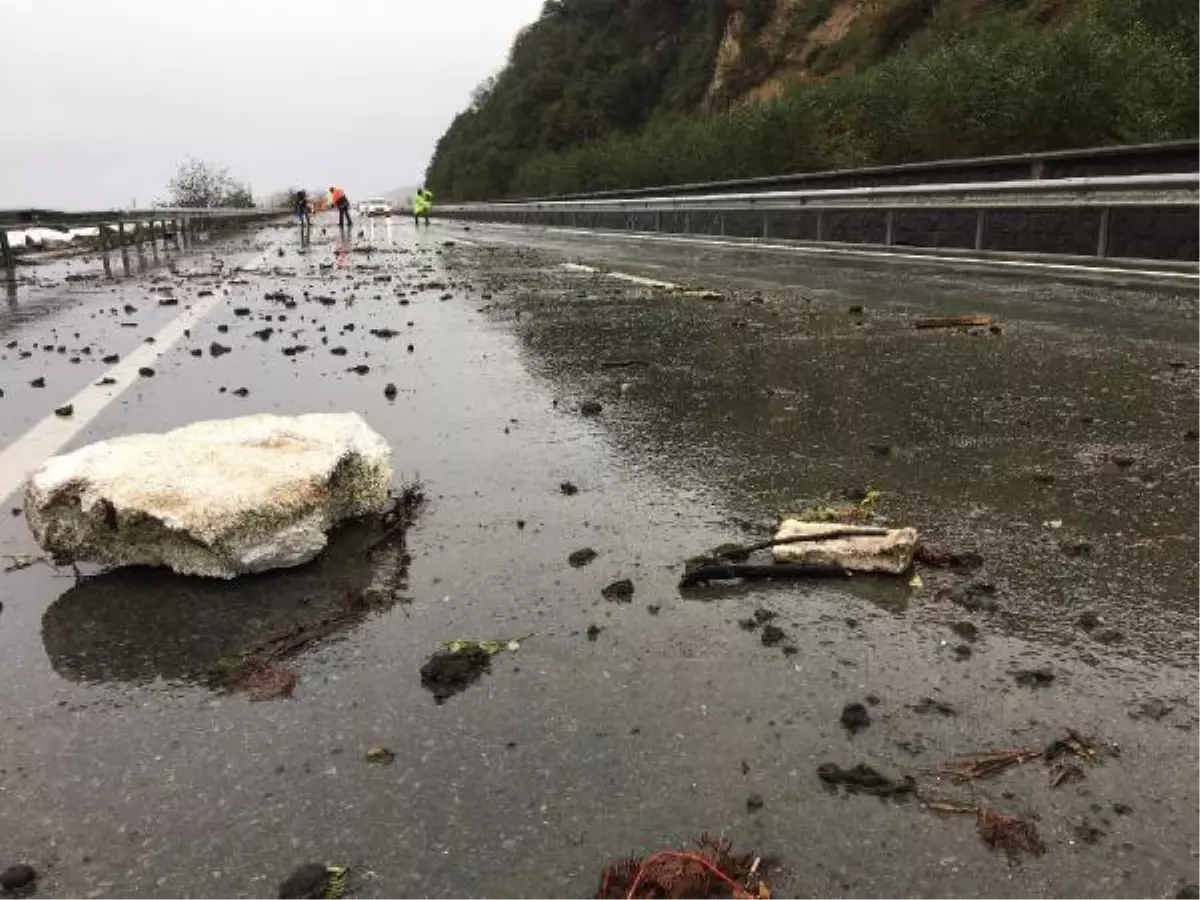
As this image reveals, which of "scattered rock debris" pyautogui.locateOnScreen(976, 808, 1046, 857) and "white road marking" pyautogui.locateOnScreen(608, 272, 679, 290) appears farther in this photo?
"white road marking" pyautogui.locateOnScreen(608, 272, 679, 290)

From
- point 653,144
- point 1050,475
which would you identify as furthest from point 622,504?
point 653,144

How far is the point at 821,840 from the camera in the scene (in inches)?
74.6

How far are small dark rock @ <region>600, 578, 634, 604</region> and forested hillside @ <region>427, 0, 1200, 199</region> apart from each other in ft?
47.6

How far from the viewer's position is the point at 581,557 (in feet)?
10.7

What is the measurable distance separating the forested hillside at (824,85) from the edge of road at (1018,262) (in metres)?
3.83

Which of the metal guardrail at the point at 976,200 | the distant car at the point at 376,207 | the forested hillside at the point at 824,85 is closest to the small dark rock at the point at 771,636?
the metal guardrail at the point at 976,200

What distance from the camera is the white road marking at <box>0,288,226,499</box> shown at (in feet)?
14.3

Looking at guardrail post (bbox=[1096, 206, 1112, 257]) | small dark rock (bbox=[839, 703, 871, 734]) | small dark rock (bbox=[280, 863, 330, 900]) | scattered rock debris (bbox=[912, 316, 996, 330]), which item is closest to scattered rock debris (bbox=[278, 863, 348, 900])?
small dark rock (bbox=[280, 863, 330, 900])

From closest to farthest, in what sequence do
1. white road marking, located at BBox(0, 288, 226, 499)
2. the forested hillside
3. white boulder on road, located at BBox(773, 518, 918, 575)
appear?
1. white boulder on road, located at BBox(773, 518, 918, 575)
2. white road marking, located at BBox(0, 288, 226, 499)
3. the forested hillside

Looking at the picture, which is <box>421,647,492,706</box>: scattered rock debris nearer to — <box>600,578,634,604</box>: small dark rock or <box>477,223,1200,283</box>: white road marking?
<box>600,578,634,604</box>: small dark rock

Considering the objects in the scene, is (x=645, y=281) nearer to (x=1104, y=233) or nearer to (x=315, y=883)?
(x=1104, y=233)

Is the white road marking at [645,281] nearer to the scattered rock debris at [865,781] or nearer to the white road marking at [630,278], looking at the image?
the white road marking at [630,278]

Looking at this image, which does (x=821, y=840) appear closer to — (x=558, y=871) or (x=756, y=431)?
(x=558, y=871)

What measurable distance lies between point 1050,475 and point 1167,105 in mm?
13369
